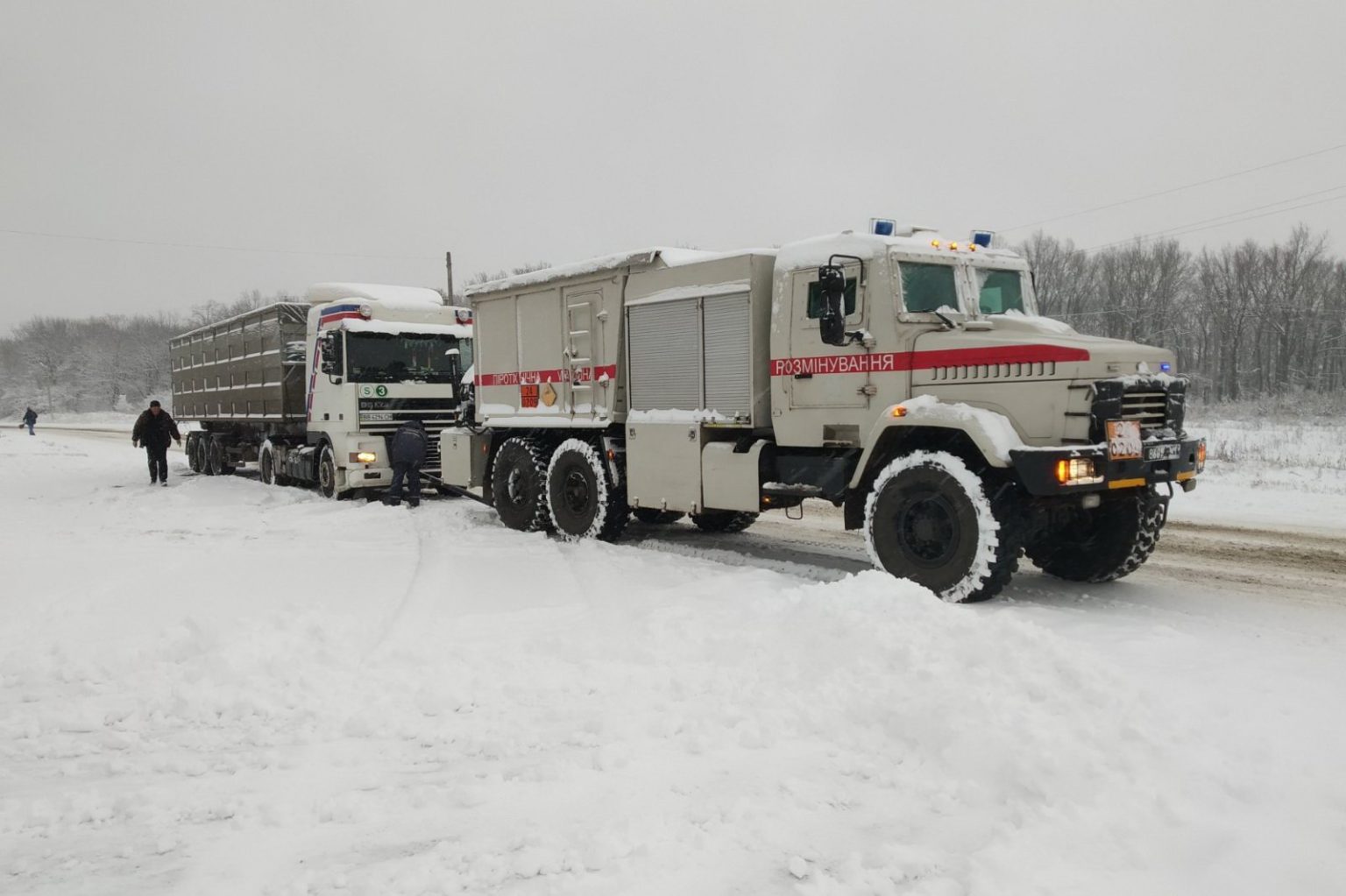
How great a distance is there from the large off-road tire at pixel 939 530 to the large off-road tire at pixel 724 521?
3743mm

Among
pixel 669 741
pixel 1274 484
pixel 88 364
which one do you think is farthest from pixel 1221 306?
pixel 88 364

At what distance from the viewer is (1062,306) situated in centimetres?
6175

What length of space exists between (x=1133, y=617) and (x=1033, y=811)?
3.60m

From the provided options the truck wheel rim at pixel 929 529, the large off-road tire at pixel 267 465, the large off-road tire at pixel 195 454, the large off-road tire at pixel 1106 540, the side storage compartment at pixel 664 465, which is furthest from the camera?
the large off-road tire at pixel 195 454

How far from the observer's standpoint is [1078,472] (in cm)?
646

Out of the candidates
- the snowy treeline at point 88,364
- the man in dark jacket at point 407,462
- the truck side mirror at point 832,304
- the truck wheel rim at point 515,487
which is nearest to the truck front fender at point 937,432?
the truck side mirror at point 832,304

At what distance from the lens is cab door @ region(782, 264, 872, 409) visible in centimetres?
790

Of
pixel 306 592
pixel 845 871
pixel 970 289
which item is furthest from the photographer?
pixel 970 289

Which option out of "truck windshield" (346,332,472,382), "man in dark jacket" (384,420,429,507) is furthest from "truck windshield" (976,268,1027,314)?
"truck windshield" (346,332,472,382)

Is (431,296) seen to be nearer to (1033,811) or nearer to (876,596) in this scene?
(876,596)

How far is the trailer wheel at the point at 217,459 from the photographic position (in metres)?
20.2

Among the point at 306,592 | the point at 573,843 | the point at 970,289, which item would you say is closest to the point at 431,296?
the point at 306,592

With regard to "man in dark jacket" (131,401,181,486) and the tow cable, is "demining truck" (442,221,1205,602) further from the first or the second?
"man in dark jacket" (131,401,181,486)

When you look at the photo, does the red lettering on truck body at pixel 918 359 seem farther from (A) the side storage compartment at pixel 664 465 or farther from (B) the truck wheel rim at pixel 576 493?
(B) the truck wheel rim at pixel 576 493
